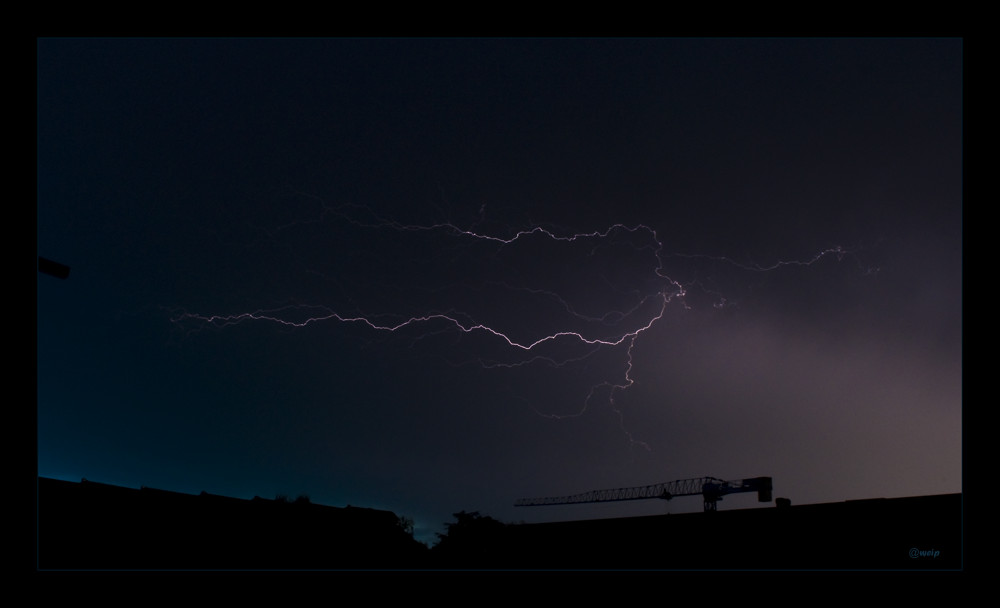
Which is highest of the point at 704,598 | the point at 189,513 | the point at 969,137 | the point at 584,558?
the point at 969,137

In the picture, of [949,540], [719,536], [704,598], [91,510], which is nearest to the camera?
[704,598]

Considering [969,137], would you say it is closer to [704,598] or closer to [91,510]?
[704,598]

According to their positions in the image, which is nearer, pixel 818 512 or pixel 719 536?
pixel 818 512

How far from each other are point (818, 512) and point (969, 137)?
3911 mm

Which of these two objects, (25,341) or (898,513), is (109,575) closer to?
(25,341)

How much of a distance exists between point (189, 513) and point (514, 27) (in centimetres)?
719

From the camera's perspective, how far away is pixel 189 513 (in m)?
7.97

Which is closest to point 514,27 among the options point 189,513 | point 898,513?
point 898,513

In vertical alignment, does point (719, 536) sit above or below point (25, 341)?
below

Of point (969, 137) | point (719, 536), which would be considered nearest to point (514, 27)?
point (969, 137)

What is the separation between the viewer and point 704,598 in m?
3.40

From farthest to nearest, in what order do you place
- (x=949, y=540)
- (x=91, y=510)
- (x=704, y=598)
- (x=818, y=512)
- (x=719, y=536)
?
(x=91, y=510), (x=719, y=536), (x=818, y=512), (x=949, y=540), (x=704, y=598)

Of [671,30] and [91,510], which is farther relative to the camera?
[91,510]

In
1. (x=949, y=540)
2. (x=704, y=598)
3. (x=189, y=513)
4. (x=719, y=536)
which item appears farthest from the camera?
(x=189, y=513)
